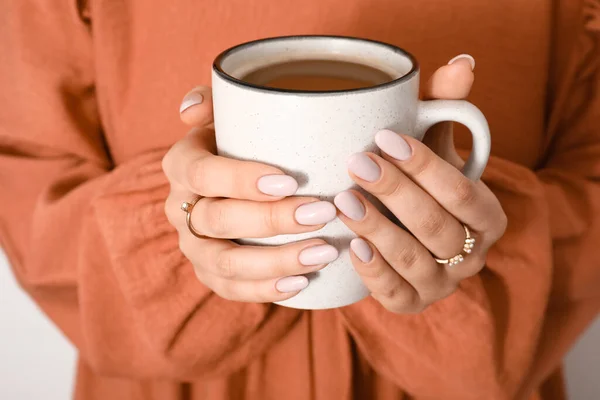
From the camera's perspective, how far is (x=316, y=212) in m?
0.35

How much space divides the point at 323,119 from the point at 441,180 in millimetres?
109

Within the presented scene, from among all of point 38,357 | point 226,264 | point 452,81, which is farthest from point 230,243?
point 38,357

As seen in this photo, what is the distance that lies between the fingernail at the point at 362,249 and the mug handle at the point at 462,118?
0.31ft

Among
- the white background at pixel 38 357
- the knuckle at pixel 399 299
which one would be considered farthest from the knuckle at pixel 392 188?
the white background at pixel 38 357

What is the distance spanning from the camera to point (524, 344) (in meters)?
0.52

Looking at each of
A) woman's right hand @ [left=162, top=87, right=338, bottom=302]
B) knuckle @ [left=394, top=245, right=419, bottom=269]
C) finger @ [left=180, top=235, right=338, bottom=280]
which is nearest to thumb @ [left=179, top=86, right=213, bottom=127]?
woman's right hand @ [left=162, top=87, right=338, bottom=302]

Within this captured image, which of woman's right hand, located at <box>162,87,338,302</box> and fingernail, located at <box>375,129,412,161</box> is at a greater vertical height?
fingernail, located at <box>375,129,412,161</box>

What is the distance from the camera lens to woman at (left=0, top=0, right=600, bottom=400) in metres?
0.52

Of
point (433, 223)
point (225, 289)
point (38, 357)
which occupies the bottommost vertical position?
point (38, 357)

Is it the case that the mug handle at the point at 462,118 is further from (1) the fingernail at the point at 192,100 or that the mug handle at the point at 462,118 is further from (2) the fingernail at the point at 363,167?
(1) the fingernail at the point at 192,100

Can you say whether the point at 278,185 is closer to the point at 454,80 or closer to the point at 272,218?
the point at 272,218

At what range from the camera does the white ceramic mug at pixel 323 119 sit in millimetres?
316

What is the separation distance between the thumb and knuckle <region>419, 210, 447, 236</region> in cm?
21

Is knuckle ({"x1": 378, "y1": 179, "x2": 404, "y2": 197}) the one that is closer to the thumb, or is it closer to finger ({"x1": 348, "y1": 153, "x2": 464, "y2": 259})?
finger ({"x1": 348, "y1": 153, "x2": 464, "y2": 259})
